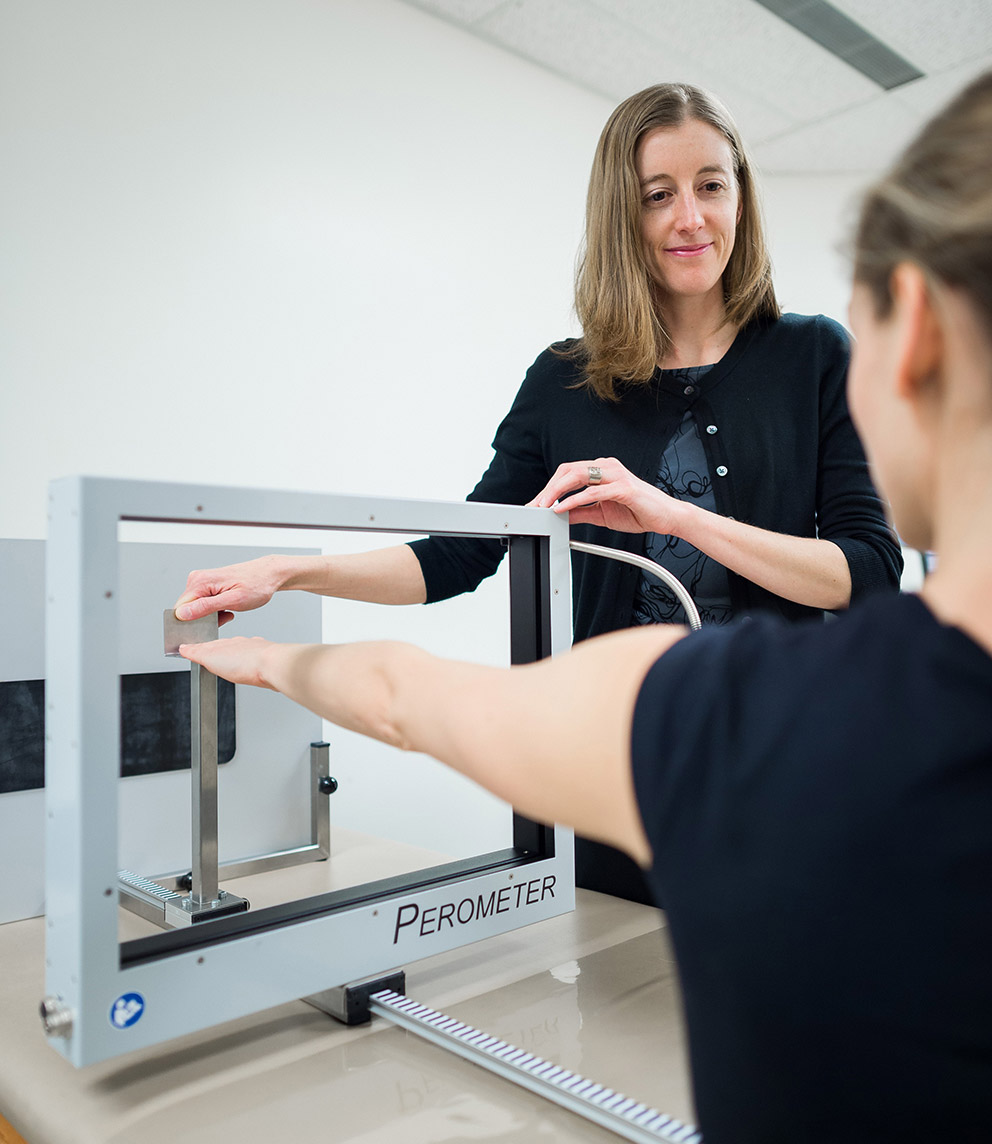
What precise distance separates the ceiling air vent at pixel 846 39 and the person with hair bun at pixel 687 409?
A: 182 cm

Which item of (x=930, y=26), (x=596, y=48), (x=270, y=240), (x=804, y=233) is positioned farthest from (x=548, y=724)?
(x=804, y=233)

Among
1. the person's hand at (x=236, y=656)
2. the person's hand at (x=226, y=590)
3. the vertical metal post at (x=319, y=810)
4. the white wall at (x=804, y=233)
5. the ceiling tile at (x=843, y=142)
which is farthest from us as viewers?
the white wall at (x=804, y=233)

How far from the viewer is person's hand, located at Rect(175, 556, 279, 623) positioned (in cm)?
A: 97

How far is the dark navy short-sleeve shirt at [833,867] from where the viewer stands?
33cm

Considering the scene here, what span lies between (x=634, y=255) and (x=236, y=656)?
29.6 inches

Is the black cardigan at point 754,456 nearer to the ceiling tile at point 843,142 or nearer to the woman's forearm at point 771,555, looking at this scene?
the woman's forearm at point 771,555

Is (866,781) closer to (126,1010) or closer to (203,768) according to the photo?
(126,1010)

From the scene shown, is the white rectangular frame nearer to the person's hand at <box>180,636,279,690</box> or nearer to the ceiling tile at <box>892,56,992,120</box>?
the person's hand at <box>180,636,279,690</box>

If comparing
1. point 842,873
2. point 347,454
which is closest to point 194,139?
point 347,454

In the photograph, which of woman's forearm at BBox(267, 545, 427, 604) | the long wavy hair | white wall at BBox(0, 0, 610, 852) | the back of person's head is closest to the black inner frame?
woman's forearm at BBox(267, 545, 427, 604)

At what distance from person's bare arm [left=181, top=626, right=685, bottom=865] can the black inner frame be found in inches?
10.0

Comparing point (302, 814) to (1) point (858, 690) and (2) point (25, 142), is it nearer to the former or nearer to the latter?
(1) point (858, 690)

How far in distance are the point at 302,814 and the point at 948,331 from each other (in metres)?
1.22

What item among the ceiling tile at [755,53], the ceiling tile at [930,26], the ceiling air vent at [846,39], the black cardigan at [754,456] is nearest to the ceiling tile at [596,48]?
the ceiling tile at [755,53]
